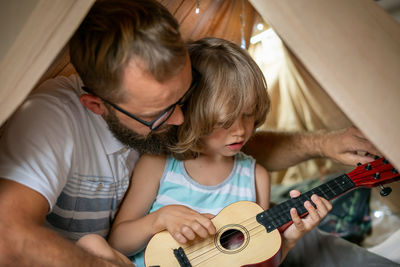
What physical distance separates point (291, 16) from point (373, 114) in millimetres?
301

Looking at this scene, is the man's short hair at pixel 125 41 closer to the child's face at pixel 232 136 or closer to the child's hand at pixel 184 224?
the child's face at pixel 232 136

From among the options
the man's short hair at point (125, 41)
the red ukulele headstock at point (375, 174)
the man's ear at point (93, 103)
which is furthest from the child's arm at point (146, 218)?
the red ukulele headstock at point (375, 174)

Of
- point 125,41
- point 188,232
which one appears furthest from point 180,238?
point 125,41

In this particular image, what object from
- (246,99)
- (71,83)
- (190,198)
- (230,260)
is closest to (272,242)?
(230,260)

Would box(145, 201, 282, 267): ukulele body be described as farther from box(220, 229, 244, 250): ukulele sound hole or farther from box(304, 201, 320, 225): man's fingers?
box(304, 201, 320, 225): man's fingers

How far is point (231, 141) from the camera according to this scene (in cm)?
123

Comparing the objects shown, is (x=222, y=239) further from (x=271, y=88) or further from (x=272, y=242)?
(x=271, y=88)

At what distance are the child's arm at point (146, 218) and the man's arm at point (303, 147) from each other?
55 centimetres

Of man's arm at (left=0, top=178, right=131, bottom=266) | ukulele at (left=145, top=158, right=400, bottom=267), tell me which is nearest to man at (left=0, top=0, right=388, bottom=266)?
man's arm at (left=0, top=178, right=131, bottom=266)

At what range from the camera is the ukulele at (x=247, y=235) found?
116 centimetres

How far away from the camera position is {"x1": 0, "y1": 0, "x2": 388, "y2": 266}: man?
0.92 metres

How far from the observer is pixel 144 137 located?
3.97 feet

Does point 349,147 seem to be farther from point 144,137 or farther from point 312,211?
point 144,137

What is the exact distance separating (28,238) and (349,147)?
109 centimetres
